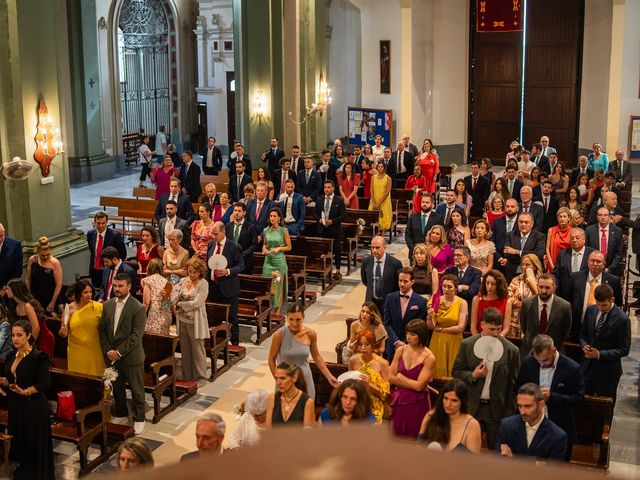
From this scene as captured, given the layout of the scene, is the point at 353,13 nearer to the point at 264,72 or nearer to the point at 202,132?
the point at 202,132

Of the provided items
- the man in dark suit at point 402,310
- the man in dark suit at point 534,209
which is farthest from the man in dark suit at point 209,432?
the man in dark suit at point 534,209

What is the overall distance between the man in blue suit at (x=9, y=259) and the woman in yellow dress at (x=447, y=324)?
16.7ft

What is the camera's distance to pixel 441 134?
28000 millimetres

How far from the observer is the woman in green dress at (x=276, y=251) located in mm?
11977

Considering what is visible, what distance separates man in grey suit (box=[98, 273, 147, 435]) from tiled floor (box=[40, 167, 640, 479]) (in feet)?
1.60

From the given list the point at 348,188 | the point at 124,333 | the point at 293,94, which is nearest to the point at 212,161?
the point at 293,94

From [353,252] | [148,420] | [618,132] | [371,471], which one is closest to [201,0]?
[618,132]

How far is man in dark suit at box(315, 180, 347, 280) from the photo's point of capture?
46.4ft

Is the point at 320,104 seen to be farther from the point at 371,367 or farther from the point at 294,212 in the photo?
the point at 371,367

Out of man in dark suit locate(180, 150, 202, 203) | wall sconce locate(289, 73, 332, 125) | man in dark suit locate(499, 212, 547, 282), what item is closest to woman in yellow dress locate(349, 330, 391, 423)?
man in dark suit locate(499, 212, 547, 282)

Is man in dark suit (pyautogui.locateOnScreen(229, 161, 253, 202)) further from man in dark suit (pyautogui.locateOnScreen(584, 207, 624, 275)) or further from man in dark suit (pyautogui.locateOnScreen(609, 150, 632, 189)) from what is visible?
man in dark suit (pyautogui.locateOnScreen(609, 150, 632, 189))

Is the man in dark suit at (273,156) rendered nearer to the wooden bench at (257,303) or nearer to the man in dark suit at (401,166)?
the man in dark suit at (401,166)

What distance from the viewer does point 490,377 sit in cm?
728

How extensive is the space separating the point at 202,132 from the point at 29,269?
68.6 ft
